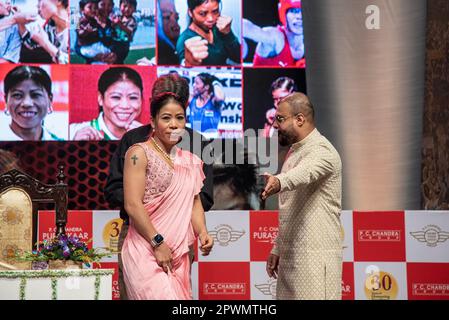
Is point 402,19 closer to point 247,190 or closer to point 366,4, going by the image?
point 366,4

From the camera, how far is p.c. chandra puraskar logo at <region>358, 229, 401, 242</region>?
210 inches

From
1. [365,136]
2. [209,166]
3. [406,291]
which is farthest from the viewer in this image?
[365,136]

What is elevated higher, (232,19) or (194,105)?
(232,19)

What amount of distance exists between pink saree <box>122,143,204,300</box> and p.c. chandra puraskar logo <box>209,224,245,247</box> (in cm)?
156

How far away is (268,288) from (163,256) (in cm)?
187

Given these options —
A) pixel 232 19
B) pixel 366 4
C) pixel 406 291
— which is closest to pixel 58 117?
pixel 232 19

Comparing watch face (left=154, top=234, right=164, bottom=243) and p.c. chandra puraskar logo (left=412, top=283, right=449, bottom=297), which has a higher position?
watch face (left=154, top=234, right=164, bottom=243)

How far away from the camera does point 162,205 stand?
366 cm

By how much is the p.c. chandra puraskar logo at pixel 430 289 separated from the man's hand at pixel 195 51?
243cm

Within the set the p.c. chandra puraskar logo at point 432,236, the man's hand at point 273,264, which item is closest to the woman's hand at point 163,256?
the man's hand at point 273,264

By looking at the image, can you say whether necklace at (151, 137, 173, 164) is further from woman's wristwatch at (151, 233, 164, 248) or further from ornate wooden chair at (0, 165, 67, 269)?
ornate wooden chair at (0, 165, 67, 269)

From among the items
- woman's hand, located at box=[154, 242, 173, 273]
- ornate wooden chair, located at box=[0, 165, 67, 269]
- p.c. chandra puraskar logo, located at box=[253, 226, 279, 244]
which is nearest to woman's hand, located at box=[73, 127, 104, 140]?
ornate wooden chair, located at box=[0, 165, 67, 269]
